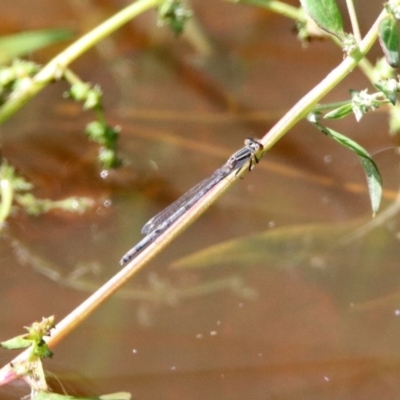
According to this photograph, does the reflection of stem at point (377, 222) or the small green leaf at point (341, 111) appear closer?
the small green leaf at point (341, 111)

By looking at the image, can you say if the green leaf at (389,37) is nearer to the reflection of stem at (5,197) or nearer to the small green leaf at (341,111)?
the small green leaf at (341,111)

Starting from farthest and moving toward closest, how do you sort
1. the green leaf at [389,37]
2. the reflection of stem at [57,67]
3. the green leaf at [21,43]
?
the green leaf at [21,43], the reflection of stem at [57,67], the green leaf at [389,37]

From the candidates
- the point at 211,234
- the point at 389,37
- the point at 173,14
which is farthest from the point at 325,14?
the point at 211,234

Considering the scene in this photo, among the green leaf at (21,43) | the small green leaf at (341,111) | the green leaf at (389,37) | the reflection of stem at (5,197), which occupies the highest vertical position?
the green leaf at (21,43)

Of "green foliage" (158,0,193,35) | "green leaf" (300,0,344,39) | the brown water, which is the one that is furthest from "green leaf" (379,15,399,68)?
the brown water

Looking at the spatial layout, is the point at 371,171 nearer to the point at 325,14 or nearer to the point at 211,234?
the point at 325,14

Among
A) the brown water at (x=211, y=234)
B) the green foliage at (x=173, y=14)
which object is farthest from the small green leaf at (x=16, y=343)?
the green foliage at (x=173, y=14)

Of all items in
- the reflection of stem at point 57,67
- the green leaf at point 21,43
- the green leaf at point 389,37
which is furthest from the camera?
the green leaf at point 21,43
